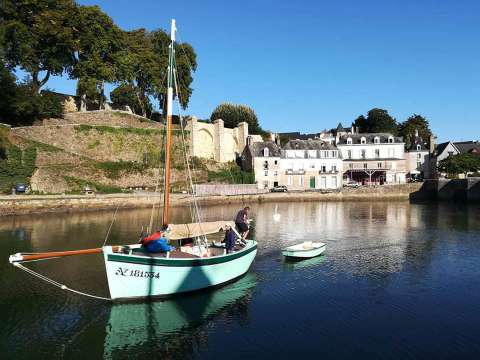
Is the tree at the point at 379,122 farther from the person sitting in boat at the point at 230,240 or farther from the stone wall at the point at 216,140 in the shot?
the person sitting in boat at the point at 230,240

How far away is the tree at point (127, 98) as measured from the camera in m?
63.7

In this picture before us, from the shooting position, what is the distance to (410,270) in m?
18.8

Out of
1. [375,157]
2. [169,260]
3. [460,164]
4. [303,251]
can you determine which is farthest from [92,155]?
[460,164]

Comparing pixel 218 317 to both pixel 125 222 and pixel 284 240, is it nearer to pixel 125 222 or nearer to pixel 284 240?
pixel 284 240

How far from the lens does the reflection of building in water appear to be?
1088 centimetres

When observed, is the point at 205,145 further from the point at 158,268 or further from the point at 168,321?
the point at 168,321

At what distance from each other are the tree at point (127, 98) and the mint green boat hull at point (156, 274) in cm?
5240

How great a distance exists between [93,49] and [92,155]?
13286 mm

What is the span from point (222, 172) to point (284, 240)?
38.4 meters

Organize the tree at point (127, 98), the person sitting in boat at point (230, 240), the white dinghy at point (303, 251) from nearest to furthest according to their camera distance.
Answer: the person sitting in boat at point (230, 240) → the white dinghy at point (303, 251) → the tree at point (127, 98)

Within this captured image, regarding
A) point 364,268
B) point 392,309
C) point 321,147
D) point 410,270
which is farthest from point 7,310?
point 321,147

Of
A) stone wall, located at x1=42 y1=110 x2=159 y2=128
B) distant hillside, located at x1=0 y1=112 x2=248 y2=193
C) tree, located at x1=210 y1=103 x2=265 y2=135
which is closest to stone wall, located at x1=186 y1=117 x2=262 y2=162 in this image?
distant hillside, located at x1=0 y1=112 x2=248 y2=193

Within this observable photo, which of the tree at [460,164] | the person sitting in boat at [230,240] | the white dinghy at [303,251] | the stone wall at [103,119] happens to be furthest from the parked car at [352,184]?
the person sitting in boat at [230,240]

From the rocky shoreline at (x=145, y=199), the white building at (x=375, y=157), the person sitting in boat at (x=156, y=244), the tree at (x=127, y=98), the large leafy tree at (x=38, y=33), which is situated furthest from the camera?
the white building at (x=375, y=157)
